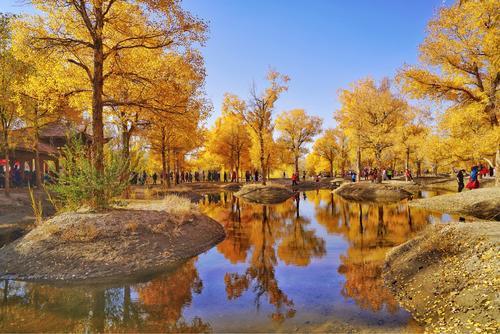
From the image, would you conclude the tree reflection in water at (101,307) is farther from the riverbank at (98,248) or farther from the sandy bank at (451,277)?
the sandy bank at (451,277)

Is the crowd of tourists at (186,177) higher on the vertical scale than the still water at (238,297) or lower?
higher

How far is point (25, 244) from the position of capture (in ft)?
31.1

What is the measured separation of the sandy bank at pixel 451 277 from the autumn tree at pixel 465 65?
11.5 m

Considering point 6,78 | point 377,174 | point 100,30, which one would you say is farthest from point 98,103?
point 377,174

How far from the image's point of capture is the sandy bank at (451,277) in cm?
502

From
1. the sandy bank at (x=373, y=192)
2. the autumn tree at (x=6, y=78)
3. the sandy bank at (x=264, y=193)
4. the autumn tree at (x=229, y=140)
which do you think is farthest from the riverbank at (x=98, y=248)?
the autumn tree at (x=229, y=140)

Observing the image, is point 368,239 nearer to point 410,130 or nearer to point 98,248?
point 98,248

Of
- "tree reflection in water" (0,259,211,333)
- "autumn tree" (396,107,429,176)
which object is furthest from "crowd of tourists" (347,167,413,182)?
"tree reflection in water" (0,259,211,333)

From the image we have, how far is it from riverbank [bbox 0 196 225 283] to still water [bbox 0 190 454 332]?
575mm

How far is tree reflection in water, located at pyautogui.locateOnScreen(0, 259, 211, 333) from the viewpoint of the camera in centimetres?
576

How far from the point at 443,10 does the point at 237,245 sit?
1893 cm

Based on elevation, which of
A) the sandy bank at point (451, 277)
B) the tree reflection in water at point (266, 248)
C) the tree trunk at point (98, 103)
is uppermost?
the tree trunk at point (98, 103)

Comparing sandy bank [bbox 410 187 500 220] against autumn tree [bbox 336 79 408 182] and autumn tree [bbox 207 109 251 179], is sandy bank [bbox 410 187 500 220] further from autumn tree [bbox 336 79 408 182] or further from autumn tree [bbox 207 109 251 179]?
autumn tree [bbox 207 109 251 179]

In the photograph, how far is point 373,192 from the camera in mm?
30609
